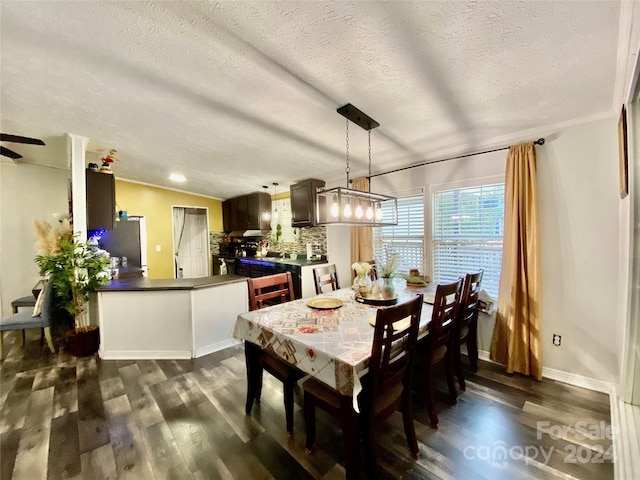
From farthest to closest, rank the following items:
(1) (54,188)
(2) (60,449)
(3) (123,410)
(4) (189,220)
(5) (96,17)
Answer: (4) (189,220)
(1) (54,188)
(3) (123,410)
(2) (60,449)
(5) (96,17)

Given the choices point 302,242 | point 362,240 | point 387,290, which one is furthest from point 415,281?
point 302,242

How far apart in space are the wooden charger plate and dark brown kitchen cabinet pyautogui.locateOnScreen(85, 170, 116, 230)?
299 cm

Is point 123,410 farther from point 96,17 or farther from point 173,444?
point 96,17

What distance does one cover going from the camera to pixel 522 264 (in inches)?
94.7

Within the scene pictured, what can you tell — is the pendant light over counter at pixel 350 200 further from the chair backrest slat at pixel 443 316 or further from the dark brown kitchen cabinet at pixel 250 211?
the dark brown kitchen cabinet at pixel 250 211

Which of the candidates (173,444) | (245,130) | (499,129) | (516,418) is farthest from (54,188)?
(516,418)

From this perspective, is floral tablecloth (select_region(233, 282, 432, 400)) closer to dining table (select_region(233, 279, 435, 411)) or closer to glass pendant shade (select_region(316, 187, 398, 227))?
dining table (select_region(233, 279, 435, 411))

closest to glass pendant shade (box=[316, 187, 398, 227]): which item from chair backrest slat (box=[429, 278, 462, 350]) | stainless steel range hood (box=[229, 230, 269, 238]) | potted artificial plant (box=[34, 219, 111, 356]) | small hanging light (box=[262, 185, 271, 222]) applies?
chair backrest slat (box=[429, 278, 462, 350])

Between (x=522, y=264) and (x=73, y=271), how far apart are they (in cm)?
468

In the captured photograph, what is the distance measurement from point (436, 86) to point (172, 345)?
356 centimetres

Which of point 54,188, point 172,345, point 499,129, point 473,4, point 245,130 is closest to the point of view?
point 473,4

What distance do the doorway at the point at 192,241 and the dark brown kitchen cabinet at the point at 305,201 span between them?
299 cm

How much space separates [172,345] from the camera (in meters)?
2.88

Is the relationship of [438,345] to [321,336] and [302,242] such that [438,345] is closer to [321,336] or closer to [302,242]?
[321,336]
